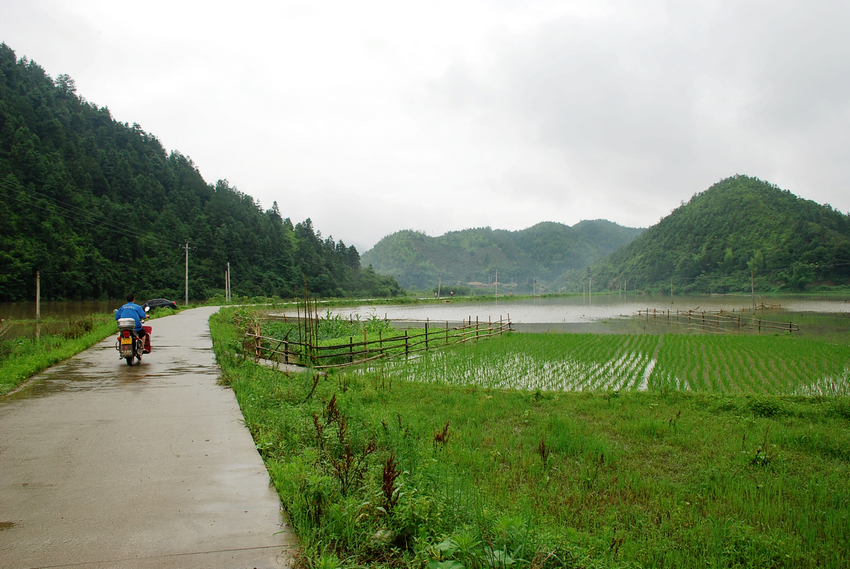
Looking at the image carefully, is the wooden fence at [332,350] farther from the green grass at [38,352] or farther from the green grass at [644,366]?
the green grass at [38,352]

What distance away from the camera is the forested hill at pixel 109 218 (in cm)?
4388

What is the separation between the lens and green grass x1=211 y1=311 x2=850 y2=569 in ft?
10.4

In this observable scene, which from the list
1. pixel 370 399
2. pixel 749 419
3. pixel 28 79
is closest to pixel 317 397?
A: pixel 370 399

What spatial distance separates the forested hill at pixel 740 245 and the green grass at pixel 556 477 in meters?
95.5

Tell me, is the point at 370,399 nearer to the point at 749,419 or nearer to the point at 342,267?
the point at 749,419

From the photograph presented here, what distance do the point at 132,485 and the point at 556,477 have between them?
4.16 metres

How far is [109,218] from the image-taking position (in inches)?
2126

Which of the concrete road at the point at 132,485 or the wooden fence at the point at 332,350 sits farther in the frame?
the wooden fence at the point at 332,350

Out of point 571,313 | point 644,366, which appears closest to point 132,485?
point 644,366

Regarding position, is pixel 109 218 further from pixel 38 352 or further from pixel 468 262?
pixel 468 262

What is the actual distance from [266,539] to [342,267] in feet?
298

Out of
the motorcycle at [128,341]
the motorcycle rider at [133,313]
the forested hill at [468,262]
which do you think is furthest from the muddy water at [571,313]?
the forested hill at [468,262]

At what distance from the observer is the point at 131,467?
4371mm

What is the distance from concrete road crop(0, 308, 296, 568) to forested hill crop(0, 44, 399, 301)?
151ft
